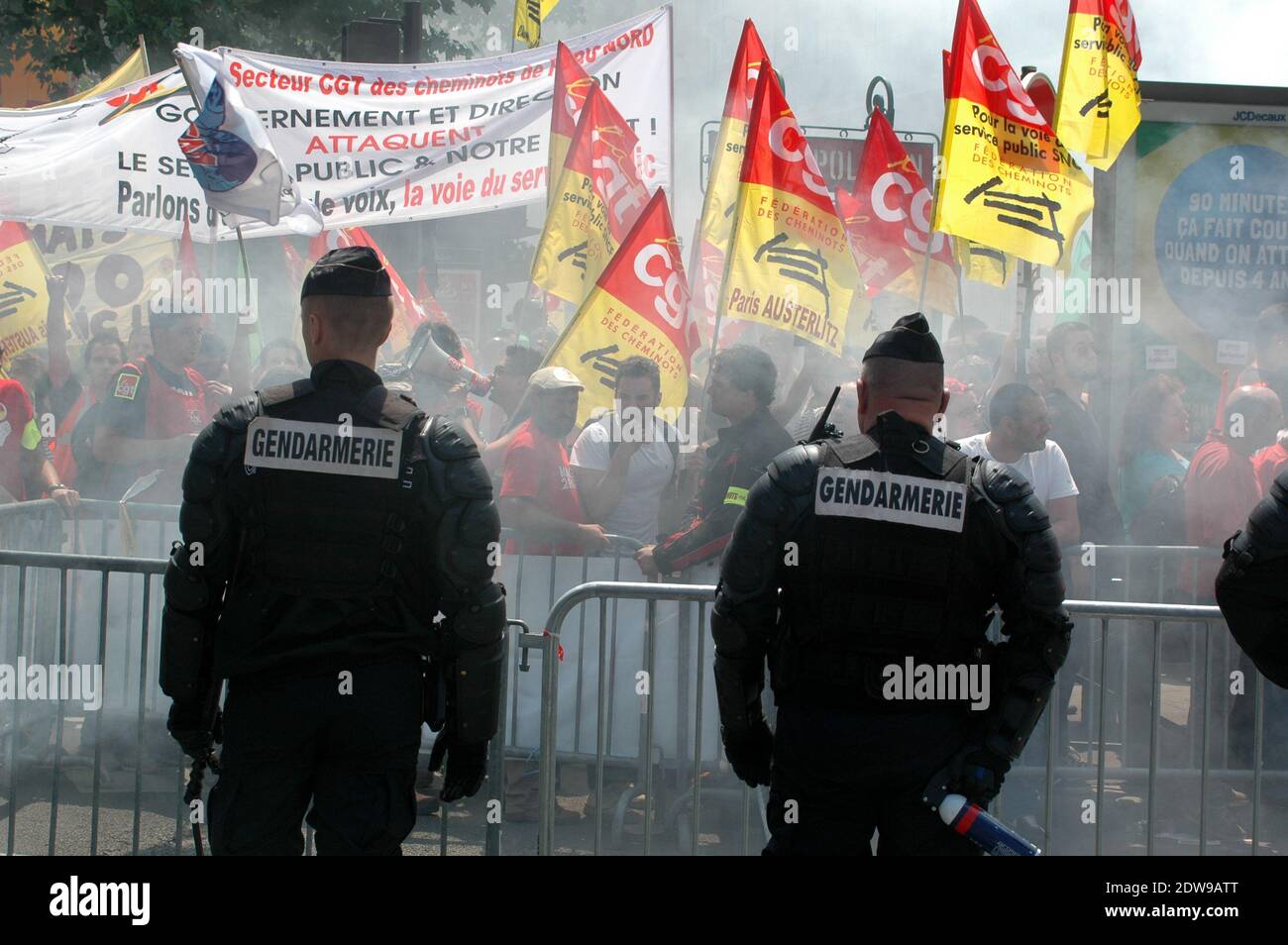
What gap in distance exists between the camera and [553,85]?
8.62 metres

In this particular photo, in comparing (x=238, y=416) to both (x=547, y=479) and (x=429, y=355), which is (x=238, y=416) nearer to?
(x=547, y=479)

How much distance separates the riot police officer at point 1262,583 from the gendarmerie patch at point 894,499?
68 cm

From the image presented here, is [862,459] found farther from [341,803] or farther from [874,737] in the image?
[341,803]

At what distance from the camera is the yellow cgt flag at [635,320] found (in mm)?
7098

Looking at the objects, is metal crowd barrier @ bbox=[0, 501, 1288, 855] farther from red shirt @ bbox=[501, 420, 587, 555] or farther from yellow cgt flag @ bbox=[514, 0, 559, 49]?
yellow cgt flag @ bbox=[514, 0, 559, 49]

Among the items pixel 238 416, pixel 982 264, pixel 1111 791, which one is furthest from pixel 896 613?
pixel 982 264

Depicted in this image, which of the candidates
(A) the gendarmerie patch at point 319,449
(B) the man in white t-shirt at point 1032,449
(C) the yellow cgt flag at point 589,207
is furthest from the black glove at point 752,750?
Result: (C) the yellow cgt flag at point 589,207

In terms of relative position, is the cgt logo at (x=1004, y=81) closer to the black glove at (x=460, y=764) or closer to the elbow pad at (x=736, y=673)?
the elbow pad at (x=736, y=673)

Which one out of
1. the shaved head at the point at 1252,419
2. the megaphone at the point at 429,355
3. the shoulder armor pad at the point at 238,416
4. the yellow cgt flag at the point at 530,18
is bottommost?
the shoulder armor pad at the point at 238,416

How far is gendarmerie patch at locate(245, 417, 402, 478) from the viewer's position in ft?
10.6

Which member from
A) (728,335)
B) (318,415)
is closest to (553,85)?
(728,335)

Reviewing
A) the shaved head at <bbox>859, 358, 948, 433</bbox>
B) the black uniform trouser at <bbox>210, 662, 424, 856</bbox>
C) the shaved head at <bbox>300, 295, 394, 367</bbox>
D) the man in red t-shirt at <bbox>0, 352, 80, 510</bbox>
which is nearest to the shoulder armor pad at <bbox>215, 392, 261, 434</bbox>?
the shaved head at <bbox>300, 295, 394, 367</bbox>

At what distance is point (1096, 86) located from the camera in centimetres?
762

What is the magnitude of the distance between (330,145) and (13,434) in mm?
2982
